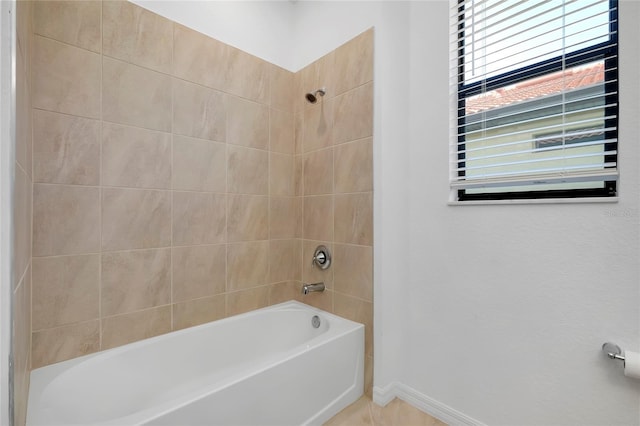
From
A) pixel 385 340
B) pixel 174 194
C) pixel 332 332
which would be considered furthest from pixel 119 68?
pixel 385 340

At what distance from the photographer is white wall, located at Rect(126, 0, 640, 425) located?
1.15m

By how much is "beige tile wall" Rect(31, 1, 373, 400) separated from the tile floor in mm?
260

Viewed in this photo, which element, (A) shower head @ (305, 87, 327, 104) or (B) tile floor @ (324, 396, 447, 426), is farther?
(A) shower head @ (305, 87, 327, 104)

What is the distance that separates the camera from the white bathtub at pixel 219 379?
1148 mm

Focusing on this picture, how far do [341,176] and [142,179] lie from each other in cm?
114

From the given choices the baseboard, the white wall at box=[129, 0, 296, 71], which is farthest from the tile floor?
the white wall at box=[129, 0, 296, 71]

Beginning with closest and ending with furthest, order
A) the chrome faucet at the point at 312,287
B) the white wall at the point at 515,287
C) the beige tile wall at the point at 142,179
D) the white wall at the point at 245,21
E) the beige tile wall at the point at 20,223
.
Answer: the beige tile wall at the point at 20,223 < the white wall at the point at 515,287 < the beige tile wall at the point at 142,179 < the white wall at the point at 245,21 < the chrome faucet at the point at 312,287

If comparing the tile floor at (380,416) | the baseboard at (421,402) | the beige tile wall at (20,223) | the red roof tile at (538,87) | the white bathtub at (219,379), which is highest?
the red roof tile at (538,87)

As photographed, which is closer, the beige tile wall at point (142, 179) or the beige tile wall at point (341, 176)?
the beige tile wall at point (142, 179)

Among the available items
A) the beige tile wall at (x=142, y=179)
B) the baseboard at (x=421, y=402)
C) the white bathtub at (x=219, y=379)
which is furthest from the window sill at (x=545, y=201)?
the beige tile wall at (x=142, y=179)

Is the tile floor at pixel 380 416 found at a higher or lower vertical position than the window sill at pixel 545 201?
lower

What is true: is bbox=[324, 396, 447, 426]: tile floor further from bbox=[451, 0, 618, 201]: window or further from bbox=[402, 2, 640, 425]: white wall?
bbox=[451, 0, 618, 201]: window

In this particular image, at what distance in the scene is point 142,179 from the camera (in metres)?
1.60

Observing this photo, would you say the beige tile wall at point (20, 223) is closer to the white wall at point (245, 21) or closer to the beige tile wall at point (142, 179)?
the beige tile wall at point (142, 179)
